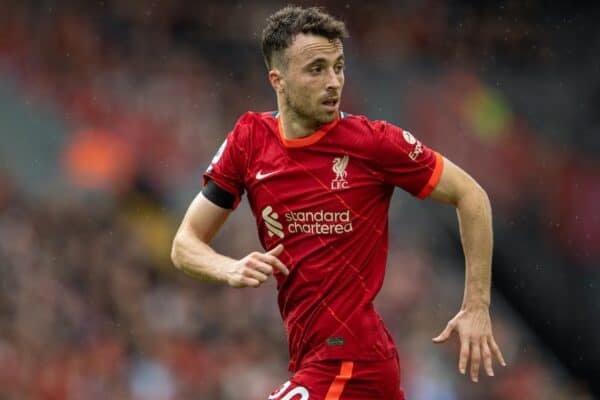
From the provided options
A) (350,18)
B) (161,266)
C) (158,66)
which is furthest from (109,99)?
(350,18)

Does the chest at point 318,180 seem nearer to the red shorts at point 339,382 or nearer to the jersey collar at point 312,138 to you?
the jersey collar at point 312,138

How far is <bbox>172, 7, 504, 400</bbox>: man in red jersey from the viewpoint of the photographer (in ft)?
15.3

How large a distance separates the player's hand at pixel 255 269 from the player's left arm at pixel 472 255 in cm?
87

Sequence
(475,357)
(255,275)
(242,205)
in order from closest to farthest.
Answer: (255,275)
(475,357)
(242,205)

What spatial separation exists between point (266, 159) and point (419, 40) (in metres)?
7.83

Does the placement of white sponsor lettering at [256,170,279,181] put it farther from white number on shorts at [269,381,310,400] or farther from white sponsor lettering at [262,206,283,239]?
white number on shorts at [269,381,310,400]

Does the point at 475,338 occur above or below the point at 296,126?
below

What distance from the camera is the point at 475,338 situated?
465cm

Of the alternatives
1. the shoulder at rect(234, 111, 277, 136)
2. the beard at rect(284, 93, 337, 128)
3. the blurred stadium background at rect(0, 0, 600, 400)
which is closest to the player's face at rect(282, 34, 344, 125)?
the beard at rect(284, 93, 337, 128)

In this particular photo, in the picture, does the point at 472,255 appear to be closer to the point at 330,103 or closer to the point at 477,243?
the point at 477,243

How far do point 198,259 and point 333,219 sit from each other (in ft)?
2.09

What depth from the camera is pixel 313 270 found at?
473cm

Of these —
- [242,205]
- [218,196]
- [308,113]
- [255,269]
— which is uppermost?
[308,113]

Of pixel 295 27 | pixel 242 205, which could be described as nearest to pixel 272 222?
pixel 295 27
